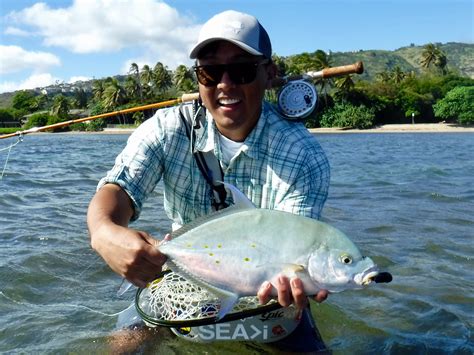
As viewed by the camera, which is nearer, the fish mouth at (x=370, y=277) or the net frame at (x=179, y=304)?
the fish mouth at (x=370, y=277)

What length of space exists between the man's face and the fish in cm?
81

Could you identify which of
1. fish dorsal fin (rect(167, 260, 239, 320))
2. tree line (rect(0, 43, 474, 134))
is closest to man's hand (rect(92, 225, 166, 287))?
fish dorsal fin (rect(167, 260, 239, 320))

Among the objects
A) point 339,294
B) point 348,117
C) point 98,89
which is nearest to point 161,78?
point 98,89

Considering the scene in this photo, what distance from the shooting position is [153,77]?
93.5 m

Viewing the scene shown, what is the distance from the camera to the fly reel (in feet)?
12.1

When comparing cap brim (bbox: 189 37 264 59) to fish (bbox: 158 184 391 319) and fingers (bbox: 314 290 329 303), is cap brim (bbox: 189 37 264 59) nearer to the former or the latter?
fish (bbox: 158 184 391 319)

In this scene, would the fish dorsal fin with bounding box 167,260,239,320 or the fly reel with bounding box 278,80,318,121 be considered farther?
the fly reel with bounding box 278,80,318,121

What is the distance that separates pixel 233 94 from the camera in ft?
10.4

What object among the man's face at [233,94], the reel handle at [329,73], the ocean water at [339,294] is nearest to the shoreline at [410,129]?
the ocean water at [339,294]

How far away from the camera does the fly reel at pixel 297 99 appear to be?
3678mm

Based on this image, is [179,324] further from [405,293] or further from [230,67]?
[405,293]

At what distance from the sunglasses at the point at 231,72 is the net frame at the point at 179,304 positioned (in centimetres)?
119

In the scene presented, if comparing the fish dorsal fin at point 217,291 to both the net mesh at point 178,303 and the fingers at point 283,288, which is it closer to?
the fingers at point 283,288

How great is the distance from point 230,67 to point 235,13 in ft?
1.08
